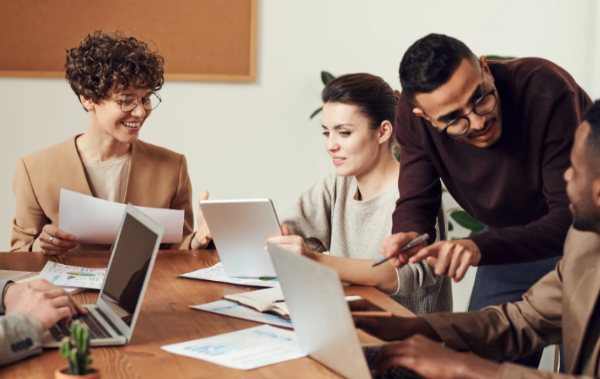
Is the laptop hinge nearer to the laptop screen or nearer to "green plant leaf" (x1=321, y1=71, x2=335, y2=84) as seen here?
the laptop screen

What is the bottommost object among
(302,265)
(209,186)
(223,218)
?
(209,186)

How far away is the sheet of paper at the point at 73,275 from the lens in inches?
63.8

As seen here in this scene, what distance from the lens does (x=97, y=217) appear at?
2.00 meters

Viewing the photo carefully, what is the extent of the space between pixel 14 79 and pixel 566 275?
2.77m

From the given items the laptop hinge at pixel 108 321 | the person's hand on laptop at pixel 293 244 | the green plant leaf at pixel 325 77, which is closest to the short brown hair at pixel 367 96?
the person's hand on laptop at pixel 293 244

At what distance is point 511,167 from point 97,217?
125 cm

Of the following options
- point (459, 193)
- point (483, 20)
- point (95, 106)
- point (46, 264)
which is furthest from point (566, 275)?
point (483, 20)

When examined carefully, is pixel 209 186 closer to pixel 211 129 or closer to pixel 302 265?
pixel 211 129

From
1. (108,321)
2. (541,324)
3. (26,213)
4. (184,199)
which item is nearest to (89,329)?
(108,321)

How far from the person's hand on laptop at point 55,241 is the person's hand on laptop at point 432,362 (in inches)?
50.5

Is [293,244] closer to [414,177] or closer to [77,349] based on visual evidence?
[414,177]

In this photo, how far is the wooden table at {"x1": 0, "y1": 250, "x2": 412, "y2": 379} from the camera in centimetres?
107

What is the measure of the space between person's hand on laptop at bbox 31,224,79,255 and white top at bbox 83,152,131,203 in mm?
313

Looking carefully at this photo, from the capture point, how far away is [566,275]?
121 centimetres
